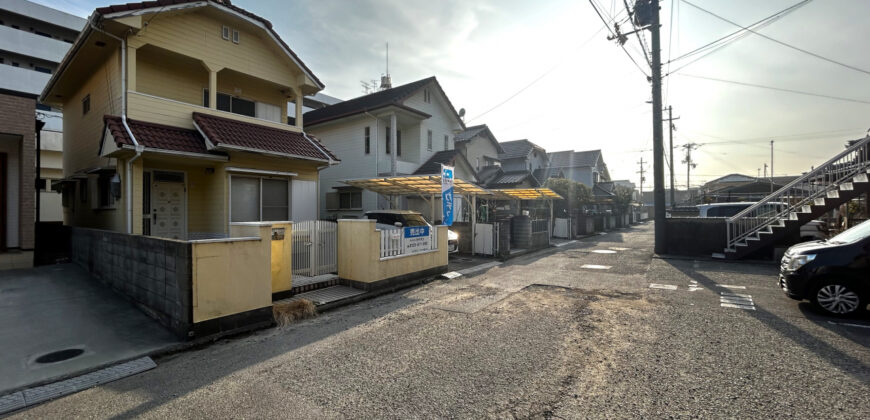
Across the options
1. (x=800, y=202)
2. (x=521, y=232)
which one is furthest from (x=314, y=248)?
(x=800, y=202)

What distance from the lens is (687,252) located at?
13.1m

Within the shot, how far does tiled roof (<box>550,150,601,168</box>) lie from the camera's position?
1660 inches

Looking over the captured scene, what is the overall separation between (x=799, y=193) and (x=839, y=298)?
9.22 meters

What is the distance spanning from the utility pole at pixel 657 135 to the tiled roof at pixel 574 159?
96.3 ft

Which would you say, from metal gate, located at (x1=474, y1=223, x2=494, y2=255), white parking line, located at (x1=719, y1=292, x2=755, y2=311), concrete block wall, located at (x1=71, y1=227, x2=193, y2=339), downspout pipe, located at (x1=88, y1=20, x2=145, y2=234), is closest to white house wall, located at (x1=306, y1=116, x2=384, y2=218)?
metal gate, located at (x1=474, y1=223, x2=494, y2=255)

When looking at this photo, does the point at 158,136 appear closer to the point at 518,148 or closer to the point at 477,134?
the point at 477,134

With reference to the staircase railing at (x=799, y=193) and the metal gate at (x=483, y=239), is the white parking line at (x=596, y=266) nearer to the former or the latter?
the metal gate at (x=483, y=239)

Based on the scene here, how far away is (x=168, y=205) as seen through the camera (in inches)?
393

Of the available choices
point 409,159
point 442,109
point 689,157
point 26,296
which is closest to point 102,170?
point 26,296

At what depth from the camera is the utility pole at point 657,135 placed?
1336 cm

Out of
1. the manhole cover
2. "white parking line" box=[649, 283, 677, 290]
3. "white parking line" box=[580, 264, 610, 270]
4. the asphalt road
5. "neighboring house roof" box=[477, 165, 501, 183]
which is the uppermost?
"neighboring house roof" box=[477, 165, 501, 183]

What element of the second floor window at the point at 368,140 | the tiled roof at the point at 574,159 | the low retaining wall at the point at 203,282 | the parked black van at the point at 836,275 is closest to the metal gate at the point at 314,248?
the low retaining wall at the point at 203,282

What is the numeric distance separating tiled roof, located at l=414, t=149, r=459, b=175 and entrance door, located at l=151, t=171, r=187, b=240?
365 inches

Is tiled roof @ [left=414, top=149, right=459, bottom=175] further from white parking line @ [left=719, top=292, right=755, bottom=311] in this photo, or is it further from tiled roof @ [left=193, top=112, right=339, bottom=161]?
white parking line @ [left=719, top=292, right=755, bottom=311]
